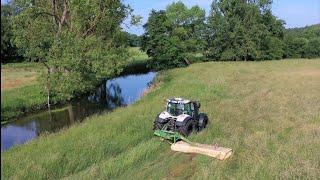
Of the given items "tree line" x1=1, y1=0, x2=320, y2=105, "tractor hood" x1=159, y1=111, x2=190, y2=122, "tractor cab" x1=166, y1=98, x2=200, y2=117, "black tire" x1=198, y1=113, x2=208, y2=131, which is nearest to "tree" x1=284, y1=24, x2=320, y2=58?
"tree line" x1=1, y1=0, x2=320, y2=105

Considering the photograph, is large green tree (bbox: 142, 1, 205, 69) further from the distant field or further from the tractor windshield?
the tractor windshield

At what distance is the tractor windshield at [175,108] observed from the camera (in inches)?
790

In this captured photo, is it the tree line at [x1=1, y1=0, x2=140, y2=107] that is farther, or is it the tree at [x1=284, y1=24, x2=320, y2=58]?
the tree at [x1=284, y1=24, x2=320, y2=58]

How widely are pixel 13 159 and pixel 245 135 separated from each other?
390 inches

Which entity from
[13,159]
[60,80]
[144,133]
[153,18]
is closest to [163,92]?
[60,80]

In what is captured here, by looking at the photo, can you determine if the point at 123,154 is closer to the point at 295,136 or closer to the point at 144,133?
the point at 144,133

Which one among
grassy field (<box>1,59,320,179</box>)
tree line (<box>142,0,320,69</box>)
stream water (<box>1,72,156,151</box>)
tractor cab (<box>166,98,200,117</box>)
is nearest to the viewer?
grassy field (<box>1,59,320,179</box>)

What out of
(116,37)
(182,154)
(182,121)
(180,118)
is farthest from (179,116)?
(116,37)

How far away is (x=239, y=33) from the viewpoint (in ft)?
291

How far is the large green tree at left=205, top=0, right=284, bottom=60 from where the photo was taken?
89.1m

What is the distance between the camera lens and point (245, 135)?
18.9m

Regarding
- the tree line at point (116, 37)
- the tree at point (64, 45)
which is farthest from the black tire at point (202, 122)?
the tree at point (64, 45)

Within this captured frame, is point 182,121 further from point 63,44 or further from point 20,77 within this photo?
point 20,77

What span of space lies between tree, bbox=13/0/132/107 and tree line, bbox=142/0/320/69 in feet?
120
